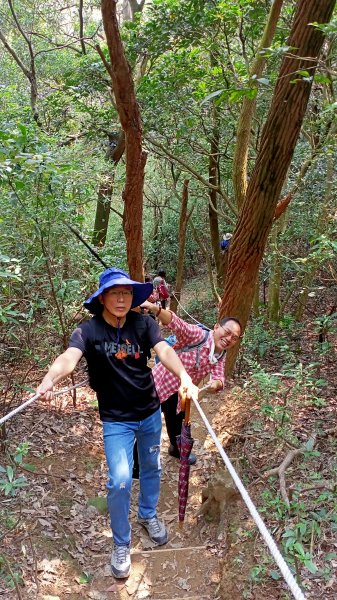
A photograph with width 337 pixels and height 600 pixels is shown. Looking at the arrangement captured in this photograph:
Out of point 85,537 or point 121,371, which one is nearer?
point 121,371

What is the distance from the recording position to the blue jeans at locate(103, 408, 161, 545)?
2771mm

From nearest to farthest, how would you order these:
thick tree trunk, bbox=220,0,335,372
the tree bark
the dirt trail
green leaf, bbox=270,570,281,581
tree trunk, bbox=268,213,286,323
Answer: green leaf, bbox=270,570,281,581 < the dirt trail < thick tree trunk, bbox=220,0,335,372 < tree trunk, bbox=268,213,286,323 < the tree bark

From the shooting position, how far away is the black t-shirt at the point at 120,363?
279 centimetres

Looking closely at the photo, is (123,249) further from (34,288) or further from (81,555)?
(81,555)

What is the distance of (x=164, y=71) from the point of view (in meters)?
7.35

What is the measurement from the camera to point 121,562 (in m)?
2.95

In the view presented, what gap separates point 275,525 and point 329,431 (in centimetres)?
112

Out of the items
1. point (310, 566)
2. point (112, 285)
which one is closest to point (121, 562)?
point (310, 566)

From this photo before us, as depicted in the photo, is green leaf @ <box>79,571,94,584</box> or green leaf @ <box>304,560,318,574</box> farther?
green leaf @ <box>79,571,94,584</box>

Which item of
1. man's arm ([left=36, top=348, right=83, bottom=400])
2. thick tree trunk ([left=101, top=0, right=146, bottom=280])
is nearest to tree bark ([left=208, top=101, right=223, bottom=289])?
thick tree trunk ([left=101, top=0, right=146, bottom=280])

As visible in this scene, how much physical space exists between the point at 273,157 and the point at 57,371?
120 inches

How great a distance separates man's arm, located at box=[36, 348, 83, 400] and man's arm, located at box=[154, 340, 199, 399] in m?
0.47

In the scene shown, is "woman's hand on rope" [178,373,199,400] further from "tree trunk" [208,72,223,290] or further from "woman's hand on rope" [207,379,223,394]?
"tree trunk" [208,72,223,290]

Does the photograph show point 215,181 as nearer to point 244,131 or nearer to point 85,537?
point 244,131
